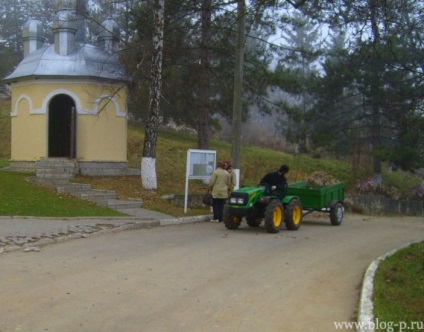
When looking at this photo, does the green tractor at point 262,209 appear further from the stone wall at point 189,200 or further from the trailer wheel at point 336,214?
the stone wall at point 189,200

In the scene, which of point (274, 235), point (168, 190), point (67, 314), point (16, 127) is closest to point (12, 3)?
point (16, 127)

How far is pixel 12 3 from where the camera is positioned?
61.7m

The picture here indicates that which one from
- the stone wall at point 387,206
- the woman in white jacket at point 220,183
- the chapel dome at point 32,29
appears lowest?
the stone wall at point 387,206

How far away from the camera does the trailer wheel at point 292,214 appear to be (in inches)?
560

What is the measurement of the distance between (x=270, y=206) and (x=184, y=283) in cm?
581

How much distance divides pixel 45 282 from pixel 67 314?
5.29 ft

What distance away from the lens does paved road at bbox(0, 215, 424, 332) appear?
20.4ft

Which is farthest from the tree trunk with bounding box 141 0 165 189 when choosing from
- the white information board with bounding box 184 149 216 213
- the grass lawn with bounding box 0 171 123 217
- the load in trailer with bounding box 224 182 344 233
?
the load in trailer with bounding box 224 182 344 233

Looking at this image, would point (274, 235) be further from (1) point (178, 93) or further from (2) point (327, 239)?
(1) point (178, 93)

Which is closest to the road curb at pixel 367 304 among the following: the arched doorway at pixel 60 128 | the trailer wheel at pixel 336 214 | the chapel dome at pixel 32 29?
the trailer wheel at pixel 336 214

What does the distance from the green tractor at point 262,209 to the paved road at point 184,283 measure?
81cm

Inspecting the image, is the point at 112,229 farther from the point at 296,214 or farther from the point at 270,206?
the point at 296,214

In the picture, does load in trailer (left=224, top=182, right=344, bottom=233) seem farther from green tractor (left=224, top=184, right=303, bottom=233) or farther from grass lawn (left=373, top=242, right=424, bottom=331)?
grass lawn (left=373, top=242, right=424, bottom=331)

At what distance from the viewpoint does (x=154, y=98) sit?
19406 millimetres
